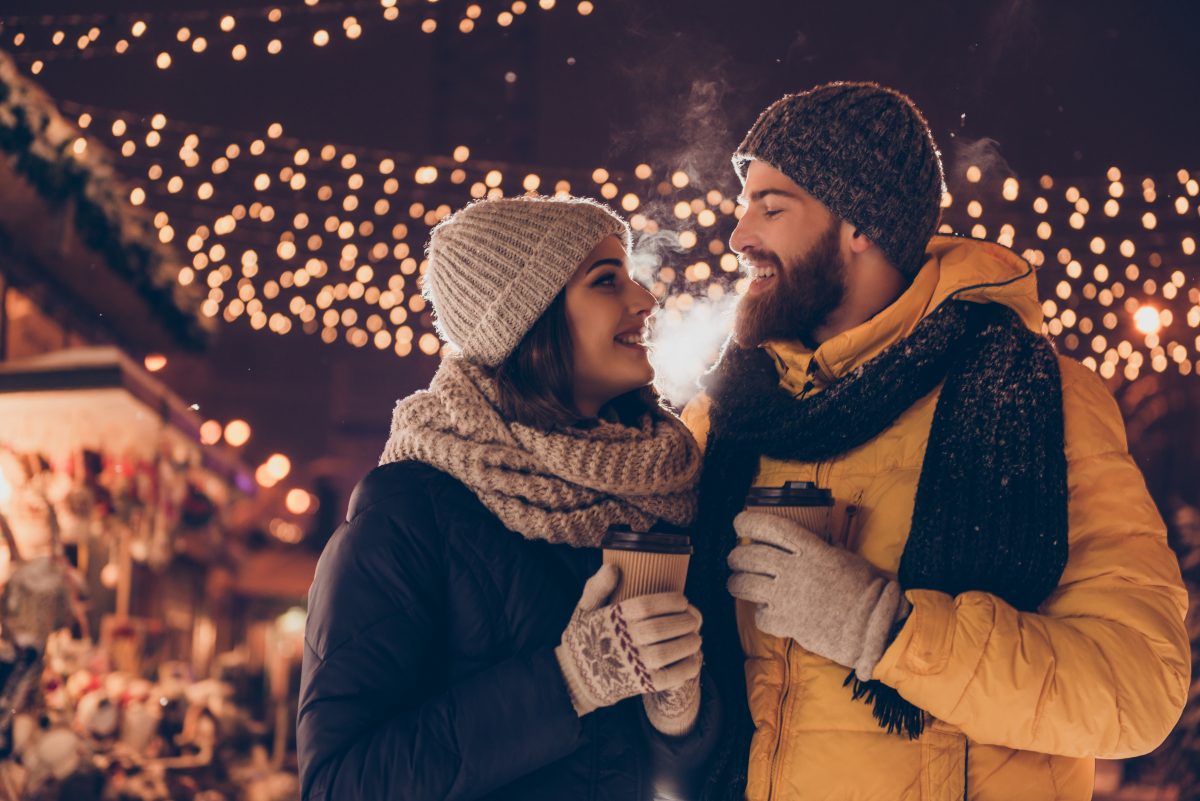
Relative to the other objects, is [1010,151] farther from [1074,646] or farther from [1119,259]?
[1074,646]

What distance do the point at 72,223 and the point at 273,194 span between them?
4.00 ft

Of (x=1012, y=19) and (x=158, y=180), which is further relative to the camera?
(x=158, y=180)

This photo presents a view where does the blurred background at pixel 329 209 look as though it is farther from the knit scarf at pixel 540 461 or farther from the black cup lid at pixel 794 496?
the black cup lid at pixel 794 496

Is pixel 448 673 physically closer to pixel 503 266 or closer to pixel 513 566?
pixel 513 566

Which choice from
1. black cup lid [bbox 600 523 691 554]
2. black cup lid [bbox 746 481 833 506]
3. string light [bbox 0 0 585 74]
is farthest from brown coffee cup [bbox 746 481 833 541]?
string light [bbox 0 0 585 74]

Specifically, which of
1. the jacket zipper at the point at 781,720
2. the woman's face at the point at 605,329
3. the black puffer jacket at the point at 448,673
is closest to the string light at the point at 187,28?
the woman's face at the point at 605,329

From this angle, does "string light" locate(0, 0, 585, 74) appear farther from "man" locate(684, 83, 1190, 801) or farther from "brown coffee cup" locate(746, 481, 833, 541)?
"brown coffee cup" locate(746, 481, 833, 541)

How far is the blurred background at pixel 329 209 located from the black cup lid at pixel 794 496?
1.28m

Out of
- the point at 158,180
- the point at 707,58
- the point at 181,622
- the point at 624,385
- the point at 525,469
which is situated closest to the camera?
the point at 525,469

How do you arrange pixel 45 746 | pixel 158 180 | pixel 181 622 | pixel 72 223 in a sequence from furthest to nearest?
pixel 181 622 < pixel 158 180 < pixel 72 223 < pixel 45 746

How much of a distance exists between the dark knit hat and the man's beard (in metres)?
0.09

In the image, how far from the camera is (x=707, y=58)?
3.94 metres

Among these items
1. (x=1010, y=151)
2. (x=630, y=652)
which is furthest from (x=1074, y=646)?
(x=1010, y=151)

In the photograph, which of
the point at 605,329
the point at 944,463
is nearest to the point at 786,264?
the point at 605,329
